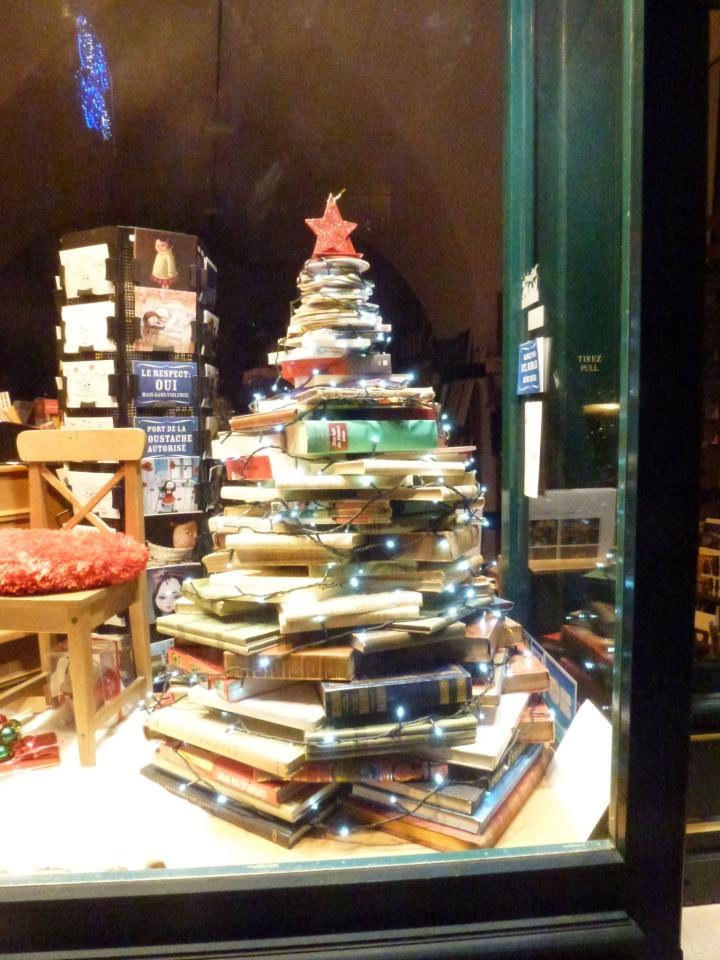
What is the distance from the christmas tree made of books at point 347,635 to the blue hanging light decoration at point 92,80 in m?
1.06

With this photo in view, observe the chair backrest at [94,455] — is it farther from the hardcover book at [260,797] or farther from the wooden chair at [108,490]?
the hardcover book at [260,797]

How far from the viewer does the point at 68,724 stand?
1940 mm

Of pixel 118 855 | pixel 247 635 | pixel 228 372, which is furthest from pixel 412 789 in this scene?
pixel 228 372

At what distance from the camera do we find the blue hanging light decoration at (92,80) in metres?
1.99

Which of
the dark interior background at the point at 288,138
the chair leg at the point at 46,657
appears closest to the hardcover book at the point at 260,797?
the chair leg at the point at 46,657

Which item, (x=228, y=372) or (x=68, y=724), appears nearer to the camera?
(x=68, y=724)

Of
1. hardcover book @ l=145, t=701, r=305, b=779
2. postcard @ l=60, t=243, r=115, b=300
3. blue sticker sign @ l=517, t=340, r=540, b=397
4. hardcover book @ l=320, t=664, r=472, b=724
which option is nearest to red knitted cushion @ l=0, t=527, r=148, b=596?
hardcover book @ l=145, t=701, r=305, b=779

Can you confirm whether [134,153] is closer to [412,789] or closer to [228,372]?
Result: [228,372]

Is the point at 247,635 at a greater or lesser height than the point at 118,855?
greater

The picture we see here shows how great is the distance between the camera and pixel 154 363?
2465 millimetres

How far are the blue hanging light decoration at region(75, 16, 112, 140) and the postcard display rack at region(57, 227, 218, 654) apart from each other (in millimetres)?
356

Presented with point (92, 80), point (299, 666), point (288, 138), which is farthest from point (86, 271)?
point (299, 666)

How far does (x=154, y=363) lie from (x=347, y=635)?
62.2 inches

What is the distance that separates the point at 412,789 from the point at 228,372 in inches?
59.2
